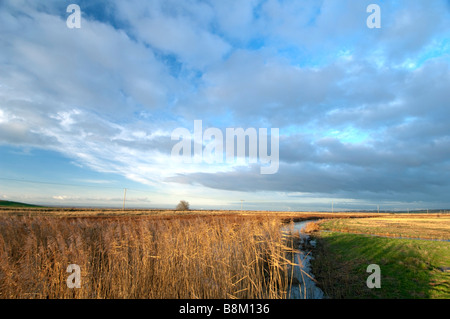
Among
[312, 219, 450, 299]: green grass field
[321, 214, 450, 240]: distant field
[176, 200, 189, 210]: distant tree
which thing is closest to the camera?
[312, 219, 450, 299]: green grass field

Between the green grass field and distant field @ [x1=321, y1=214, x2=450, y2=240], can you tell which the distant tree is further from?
the green grass field

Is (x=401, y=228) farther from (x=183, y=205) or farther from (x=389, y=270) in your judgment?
(x=183, y=205)

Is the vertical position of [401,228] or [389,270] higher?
[389,270]

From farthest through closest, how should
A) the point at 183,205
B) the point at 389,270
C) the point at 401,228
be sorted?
the point at 183,205 < the point at 401,228 < the point at 389,270

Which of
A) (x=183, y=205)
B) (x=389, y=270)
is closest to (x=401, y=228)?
(x=389, y=270)

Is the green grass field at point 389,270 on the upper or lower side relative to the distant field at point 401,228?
upper

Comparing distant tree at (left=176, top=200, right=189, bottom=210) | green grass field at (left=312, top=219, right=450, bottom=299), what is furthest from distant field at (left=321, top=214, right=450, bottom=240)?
distant tree at (left=176, top=200, right=189, bottom=210)

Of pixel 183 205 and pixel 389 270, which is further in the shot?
pixel 183 205

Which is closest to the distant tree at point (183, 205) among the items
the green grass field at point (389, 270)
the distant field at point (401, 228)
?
the distant field at point (401, 228)

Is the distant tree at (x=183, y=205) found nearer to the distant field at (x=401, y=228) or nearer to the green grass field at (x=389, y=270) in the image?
the distant field at (x=401, y=228)
